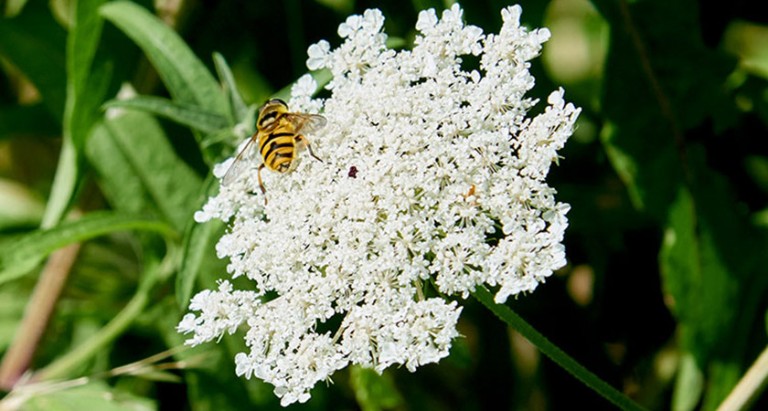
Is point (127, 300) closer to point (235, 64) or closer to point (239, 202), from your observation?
point (235, 64)

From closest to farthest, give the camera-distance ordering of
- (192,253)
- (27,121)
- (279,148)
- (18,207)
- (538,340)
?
(538,340) → (279,148) → (192,253) → (27,121) → (18,207)

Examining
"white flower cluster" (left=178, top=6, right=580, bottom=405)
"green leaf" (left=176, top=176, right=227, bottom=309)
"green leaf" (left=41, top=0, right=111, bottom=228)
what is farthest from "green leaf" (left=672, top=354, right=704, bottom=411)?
"green leaf" (left=41, top=0, right=111, bottom=228)

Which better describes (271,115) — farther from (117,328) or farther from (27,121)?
(27,121)

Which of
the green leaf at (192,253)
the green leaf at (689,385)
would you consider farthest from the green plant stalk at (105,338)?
the green leaf at (689,385)

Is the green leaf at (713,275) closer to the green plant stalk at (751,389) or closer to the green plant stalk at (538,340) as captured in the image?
the green plant stalk at (751,389)

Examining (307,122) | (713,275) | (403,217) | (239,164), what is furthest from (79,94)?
(713,275)

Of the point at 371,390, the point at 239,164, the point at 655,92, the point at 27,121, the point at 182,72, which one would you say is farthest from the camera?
the point at 27,121

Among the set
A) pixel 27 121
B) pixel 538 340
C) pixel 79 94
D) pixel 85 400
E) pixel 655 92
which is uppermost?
pixel 27 121

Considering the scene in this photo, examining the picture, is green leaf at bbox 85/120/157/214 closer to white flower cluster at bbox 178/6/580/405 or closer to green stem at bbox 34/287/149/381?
green stem at bbox 34/287/149/381
